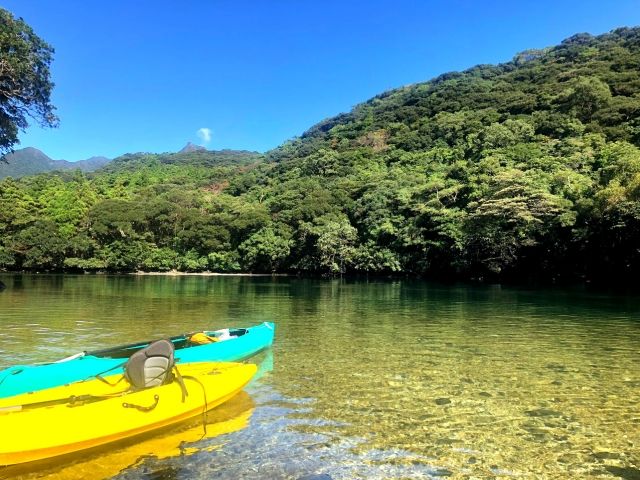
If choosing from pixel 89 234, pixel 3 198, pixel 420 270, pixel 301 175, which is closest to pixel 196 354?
pixel 420 270

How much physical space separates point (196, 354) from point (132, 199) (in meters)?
71.3

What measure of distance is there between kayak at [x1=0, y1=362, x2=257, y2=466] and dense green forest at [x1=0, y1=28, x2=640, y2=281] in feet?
115

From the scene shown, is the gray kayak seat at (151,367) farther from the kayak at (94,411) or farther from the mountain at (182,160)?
the mountain at (182,160)

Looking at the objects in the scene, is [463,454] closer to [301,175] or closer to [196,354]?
Answer: [196,354]

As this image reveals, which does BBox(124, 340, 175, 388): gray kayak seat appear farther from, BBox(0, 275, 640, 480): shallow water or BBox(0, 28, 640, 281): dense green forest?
BBox(0, 28, 640, 281): dense green forest

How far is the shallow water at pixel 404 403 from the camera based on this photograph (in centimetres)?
558

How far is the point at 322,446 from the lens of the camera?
6129 mm

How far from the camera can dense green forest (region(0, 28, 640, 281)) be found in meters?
43.5

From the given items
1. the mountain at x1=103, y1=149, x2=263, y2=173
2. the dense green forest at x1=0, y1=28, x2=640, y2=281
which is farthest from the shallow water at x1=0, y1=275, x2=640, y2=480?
the mountain at x1=103, y1=149, x2=263, y2=173

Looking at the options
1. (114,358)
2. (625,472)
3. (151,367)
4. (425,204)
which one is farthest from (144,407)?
(425,204)

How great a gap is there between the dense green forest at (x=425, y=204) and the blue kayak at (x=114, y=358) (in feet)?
105

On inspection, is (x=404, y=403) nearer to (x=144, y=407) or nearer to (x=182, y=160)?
(x=144, y=407)

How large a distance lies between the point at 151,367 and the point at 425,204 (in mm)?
49625

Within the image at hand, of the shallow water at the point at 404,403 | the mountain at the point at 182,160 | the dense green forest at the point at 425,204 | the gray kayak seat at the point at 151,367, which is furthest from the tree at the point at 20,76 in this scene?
the mountain at the point at 182,160
